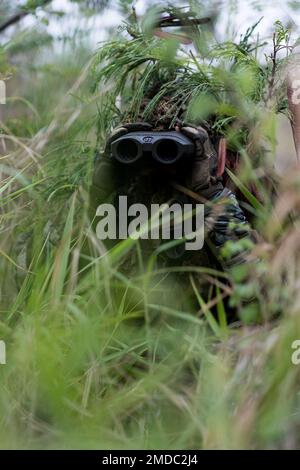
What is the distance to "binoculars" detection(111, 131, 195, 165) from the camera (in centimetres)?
144

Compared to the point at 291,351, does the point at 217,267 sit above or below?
above

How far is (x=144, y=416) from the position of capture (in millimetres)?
1181

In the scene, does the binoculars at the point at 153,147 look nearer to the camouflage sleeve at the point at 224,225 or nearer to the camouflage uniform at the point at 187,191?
the camouflage uniform at the point at 187,191

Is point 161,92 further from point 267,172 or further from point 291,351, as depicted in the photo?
point 291,351

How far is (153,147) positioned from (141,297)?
1.14 ft

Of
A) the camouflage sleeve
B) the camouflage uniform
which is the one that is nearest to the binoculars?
the camouflage uniform

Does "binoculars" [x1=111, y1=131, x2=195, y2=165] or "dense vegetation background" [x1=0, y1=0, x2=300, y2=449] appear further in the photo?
"binoculars" [x1=111, y1=131, x2=195, y2=165]

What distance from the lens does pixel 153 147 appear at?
1.44 m

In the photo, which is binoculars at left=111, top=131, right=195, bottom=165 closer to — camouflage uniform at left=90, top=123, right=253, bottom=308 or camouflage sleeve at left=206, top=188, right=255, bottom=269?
camouflage uniform at left=90, top=123, right=253, bottom=308

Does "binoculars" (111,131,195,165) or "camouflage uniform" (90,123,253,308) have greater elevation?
"binoculars" (111,131,195,165)

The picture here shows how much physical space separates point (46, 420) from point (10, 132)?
3.83 feet

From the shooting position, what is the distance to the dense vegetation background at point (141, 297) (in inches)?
42.4

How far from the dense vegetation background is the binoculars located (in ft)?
0.40

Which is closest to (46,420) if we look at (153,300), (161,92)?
(153,300)
